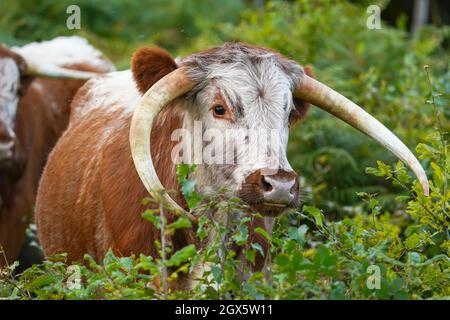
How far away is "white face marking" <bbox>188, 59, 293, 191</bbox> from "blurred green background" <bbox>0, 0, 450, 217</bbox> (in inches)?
38.3

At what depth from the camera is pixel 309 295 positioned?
5.23 m

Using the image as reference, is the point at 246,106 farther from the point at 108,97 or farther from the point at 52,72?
the point at 52,72

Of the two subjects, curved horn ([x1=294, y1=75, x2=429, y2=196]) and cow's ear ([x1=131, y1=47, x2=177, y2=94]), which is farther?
cow's ear ([x1=131, y1=47, x2=177, y2=94])

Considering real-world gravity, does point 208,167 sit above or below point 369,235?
above

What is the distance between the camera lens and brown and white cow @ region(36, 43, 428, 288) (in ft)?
18.7

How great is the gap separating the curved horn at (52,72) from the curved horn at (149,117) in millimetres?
3891

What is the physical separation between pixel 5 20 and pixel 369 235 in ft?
30.6

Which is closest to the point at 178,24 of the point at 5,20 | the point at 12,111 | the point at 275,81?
the point at 5,20

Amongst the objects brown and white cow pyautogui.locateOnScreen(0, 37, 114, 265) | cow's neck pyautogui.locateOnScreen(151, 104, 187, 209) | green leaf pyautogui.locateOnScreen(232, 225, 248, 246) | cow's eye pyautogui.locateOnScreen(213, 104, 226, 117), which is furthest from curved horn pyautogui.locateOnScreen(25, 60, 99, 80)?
green leaf pyautogui.locateOnScreen(232, 225, 248, 246)

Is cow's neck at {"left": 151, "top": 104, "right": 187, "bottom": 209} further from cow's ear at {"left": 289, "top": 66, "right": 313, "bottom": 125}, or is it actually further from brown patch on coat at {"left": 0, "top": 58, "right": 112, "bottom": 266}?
brown patch on coat at {"left": 0, "top": 58, "right": 112, "bottom": 266}

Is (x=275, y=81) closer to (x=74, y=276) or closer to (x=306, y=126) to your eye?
(x=74, y=276)

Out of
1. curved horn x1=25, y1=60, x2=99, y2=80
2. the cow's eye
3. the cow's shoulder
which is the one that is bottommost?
the cow's eye

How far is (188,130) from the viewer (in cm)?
620

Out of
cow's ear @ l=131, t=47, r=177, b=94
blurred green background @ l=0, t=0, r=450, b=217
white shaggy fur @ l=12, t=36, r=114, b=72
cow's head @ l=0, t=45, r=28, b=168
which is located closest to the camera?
cow's ear @ l=131, t=47, r=177, b=94
